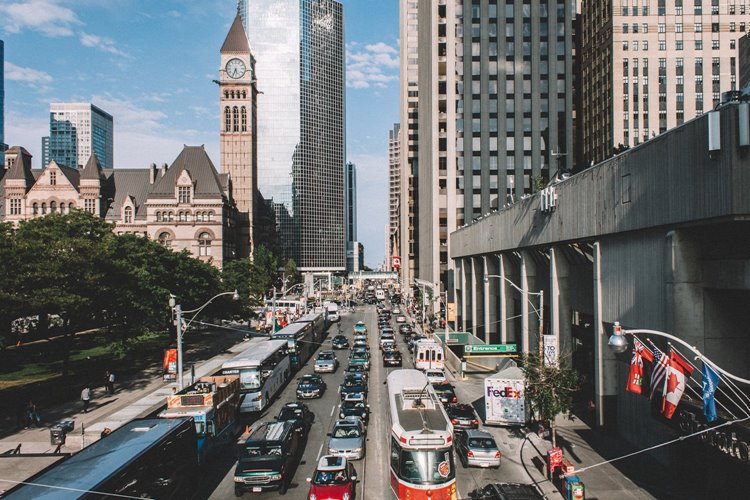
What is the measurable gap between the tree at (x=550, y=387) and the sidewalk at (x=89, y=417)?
17956mm

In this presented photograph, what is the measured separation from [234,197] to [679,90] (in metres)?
95.9

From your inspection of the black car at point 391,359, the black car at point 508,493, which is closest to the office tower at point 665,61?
the black car at point 391,359

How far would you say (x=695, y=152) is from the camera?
63.4 feet

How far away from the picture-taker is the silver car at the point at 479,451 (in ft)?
70.8

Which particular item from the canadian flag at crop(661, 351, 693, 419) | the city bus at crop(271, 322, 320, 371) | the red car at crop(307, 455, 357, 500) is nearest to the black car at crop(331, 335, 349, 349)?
the city bus at crop(271, 322, 320, 371)

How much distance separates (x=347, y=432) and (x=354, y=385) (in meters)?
9.24

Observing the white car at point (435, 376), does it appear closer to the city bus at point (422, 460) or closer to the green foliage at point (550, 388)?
the green foliage at point (550, 388)

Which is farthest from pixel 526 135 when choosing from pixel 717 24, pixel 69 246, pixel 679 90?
pixel 69 246

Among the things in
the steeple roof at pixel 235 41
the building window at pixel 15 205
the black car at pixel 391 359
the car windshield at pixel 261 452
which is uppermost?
the steeple roof at pixel 235 41

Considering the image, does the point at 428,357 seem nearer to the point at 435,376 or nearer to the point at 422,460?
the point at 435,376

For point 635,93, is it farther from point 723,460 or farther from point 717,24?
point 723,460

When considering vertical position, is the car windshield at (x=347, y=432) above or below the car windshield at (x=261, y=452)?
below

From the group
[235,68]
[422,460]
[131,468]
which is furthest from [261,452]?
[235,68]

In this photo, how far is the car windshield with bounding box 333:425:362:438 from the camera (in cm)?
2352
